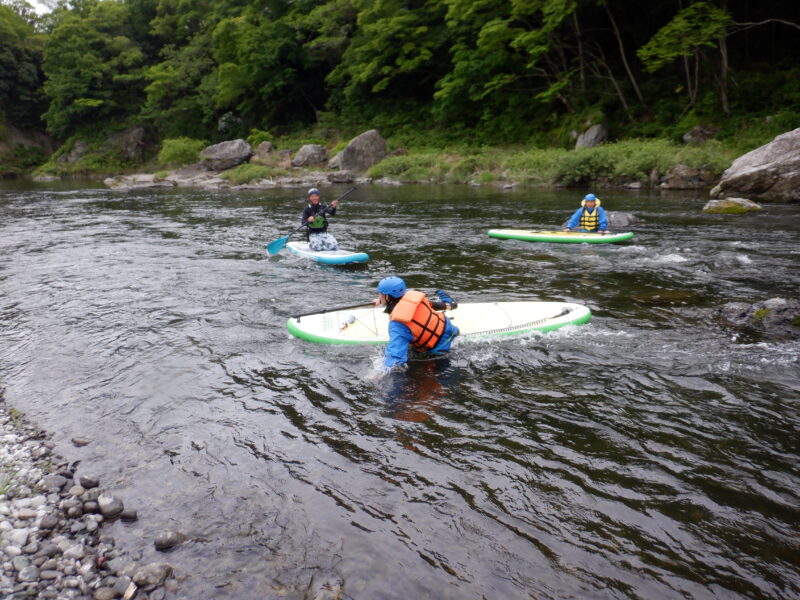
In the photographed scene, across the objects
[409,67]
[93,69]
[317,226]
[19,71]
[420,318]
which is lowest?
[420,318]

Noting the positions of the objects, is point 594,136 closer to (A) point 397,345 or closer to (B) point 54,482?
(A) point 397,345

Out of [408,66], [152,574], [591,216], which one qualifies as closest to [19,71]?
[408,66]

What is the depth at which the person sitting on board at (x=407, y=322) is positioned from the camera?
5.28m

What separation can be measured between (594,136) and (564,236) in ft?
41.0

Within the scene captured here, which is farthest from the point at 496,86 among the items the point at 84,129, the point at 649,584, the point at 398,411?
the point at 84,129

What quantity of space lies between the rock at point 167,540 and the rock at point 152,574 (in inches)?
6.7

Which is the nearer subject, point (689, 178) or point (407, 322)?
point (407, 322)

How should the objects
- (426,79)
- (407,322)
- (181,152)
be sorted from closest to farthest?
(407,322)
(426,79)
(181,152)

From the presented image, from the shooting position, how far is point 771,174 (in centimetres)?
1438

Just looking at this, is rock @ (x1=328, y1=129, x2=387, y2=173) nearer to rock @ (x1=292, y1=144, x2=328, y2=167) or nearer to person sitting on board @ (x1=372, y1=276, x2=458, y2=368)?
rock @ (x1=292, y1=144, x2=328, y2=167)

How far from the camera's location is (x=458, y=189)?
850 inches

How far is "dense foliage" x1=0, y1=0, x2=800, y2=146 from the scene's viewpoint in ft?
66.6

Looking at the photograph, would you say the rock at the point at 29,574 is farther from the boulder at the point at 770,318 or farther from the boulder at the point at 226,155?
the boulder at the point at 226,155

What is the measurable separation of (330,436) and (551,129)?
76.7 feet
